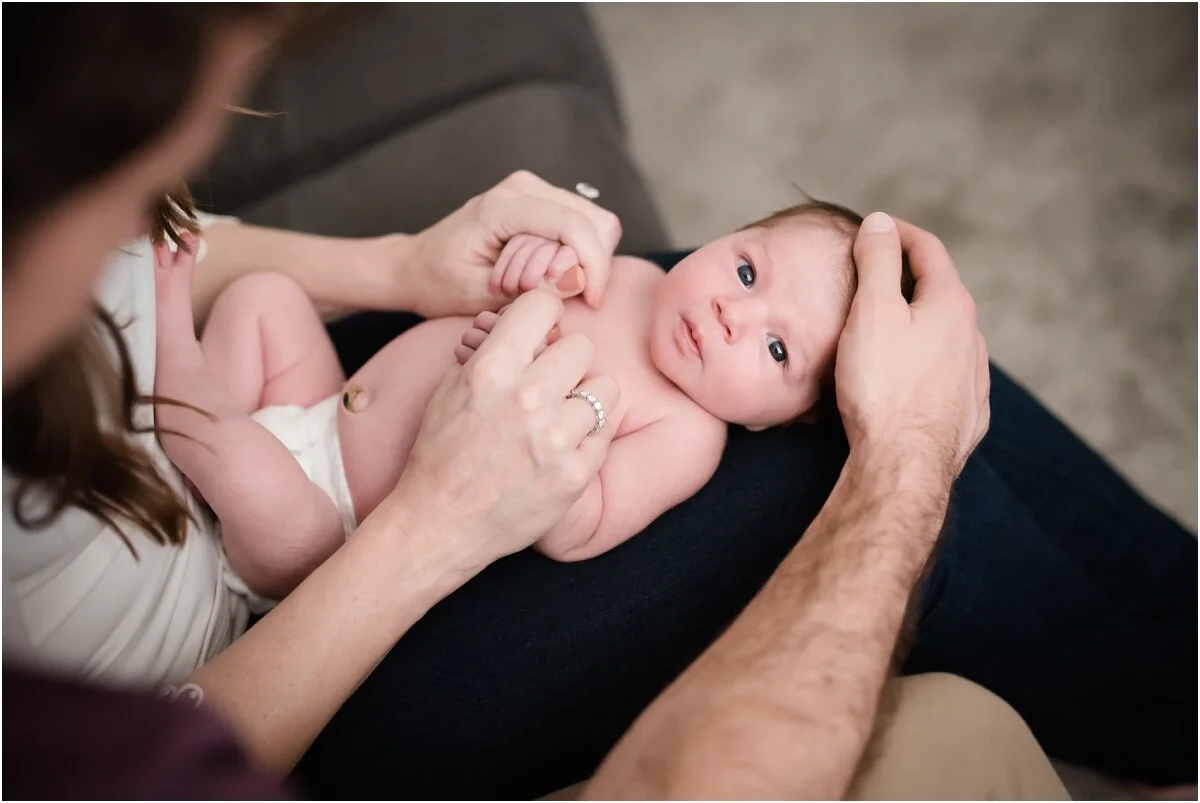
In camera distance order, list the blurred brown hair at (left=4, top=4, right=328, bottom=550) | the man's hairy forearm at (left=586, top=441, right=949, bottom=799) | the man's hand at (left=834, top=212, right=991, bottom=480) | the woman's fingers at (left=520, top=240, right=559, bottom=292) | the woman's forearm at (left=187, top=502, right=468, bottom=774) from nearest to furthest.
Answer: the blurred brown hair at (left=4, top=4, right=328, bottom=550) < the man's hairy forearm at (left=586, top=441, right=949, bottom=799) < the woman's forearm at (left=187, top=502, right=468, bottom=774) < the man's hand at (left=834, top=212, right=991, bottom=480) < the woman's fingers at (left=520, top=240, right=559, bottom=292)

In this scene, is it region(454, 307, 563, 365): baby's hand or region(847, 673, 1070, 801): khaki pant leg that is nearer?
region(847, 673, 1070, 801): khaki pant leg

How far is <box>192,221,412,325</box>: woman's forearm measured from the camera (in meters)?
1.20

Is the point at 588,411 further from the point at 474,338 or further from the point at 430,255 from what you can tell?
the point at 430,255

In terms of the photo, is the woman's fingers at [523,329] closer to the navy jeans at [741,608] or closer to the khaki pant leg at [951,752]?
the navy jeans at [741,608]

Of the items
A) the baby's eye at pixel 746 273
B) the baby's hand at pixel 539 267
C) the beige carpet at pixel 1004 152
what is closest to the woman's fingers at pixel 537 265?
the baby's hand at pixel 539 267

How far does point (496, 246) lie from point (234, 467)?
1.27 feet

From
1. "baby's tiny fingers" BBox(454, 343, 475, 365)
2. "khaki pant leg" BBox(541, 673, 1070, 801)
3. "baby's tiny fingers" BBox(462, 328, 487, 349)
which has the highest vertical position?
"baby's tiny fingers" BBox(462, 328, 487, 349)

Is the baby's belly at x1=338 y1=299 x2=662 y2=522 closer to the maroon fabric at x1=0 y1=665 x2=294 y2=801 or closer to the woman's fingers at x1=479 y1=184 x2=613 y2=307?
the woman's fingers at x1=479 y1=184 x2=613 y2=307

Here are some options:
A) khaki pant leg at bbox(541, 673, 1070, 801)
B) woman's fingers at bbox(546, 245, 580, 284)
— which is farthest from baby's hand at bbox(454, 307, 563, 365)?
khaki pant leg at bbox(541, 673, 1070, 801)

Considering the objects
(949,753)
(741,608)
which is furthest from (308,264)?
(949,753)

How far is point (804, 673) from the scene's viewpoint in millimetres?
738

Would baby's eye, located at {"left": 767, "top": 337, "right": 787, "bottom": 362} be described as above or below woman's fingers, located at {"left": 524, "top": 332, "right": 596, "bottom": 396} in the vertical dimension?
below

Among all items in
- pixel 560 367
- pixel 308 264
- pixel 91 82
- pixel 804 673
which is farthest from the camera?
pixel 308 264

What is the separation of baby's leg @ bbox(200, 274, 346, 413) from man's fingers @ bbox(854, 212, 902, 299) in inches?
25.9
